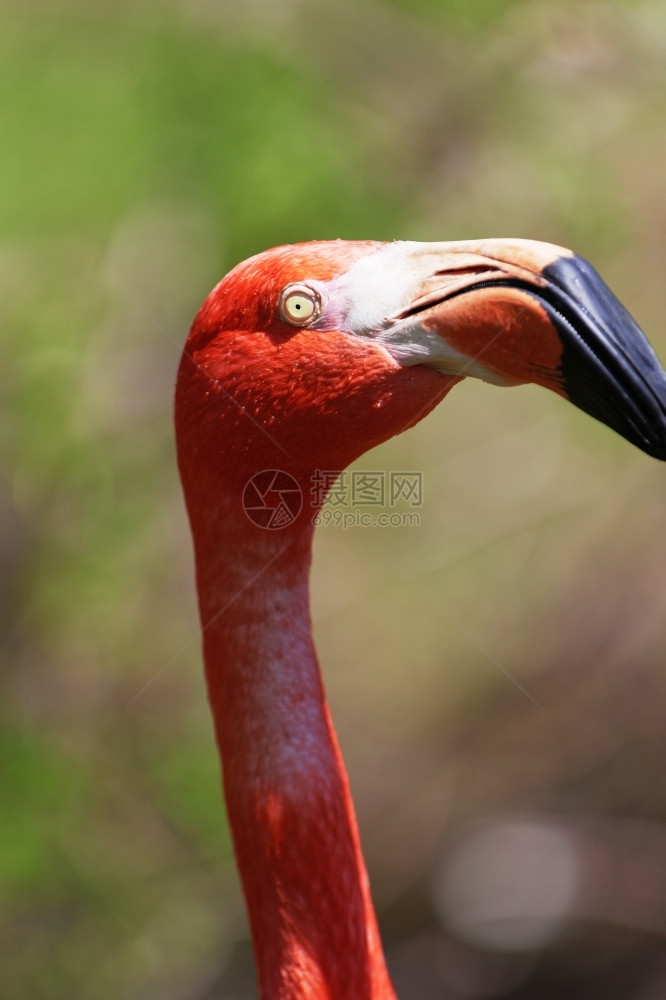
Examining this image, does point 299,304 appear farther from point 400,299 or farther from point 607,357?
point 607,357

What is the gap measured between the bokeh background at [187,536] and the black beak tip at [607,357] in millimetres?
2766

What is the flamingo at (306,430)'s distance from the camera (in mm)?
1580

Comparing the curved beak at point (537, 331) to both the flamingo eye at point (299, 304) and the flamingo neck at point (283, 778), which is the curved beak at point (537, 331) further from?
the flamingo neck at point (283, 778)

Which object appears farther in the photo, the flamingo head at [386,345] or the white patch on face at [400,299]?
the white patch on face at [400,299]

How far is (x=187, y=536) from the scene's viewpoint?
5.71 metres

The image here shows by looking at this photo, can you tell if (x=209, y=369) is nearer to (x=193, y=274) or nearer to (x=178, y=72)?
(x=193, y=274)

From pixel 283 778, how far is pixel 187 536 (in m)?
3.84

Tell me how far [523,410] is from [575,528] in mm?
743

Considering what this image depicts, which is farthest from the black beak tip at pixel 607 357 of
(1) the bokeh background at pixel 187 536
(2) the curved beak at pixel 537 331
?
(1) the bokeh background at pixel 187 536

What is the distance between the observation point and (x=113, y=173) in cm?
435

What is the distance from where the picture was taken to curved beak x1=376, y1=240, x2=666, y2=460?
1516 millimetres

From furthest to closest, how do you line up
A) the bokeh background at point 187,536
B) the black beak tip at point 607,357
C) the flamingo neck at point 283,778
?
the bokeh background at point 187,536 < the flamingo neck at point 283,778 < the black beak tip at point 607,357

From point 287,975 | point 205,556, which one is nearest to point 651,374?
point 205,556

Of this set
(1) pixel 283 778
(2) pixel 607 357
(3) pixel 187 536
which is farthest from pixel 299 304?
(3) pixel 187 536
